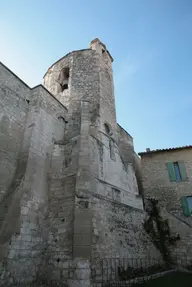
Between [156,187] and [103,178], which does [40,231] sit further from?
[156,187]

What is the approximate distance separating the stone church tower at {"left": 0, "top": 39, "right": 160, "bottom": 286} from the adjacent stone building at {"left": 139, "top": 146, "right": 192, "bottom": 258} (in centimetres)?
276

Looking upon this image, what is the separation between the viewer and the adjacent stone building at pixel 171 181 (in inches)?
424

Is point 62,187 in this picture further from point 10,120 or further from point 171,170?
point 171,170

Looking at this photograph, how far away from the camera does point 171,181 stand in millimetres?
11859

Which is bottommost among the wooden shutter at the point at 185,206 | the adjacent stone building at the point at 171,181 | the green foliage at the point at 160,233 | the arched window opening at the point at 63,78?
the green foliage at the point at 160,233

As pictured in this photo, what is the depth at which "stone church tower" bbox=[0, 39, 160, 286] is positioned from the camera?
551cm

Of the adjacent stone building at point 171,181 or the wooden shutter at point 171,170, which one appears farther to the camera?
the wooden shutter at point 171,170

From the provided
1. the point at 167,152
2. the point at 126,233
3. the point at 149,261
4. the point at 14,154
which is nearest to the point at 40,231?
the point at 14,154

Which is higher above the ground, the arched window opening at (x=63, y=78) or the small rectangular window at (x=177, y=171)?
the arched window opening at (x=63, y=78)

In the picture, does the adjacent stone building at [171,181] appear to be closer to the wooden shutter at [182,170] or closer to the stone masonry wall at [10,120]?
the wooden shutter at [182,170]

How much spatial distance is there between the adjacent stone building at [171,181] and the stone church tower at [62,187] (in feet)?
9.06

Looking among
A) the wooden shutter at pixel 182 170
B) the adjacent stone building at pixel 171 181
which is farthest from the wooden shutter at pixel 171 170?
the wooden shutter at pixel 182 170

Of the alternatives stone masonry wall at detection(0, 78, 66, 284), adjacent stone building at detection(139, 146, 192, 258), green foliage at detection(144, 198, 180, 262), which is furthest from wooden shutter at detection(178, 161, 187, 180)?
stone masonry wall at detection(0, 78, 66, 284)

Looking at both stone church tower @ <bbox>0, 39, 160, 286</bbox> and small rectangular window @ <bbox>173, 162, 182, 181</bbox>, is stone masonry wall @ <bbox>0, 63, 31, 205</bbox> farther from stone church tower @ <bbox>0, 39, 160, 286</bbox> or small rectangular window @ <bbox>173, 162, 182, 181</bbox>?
small rectangular window @ <bbox>173, 162, 182, 181</bbox>
